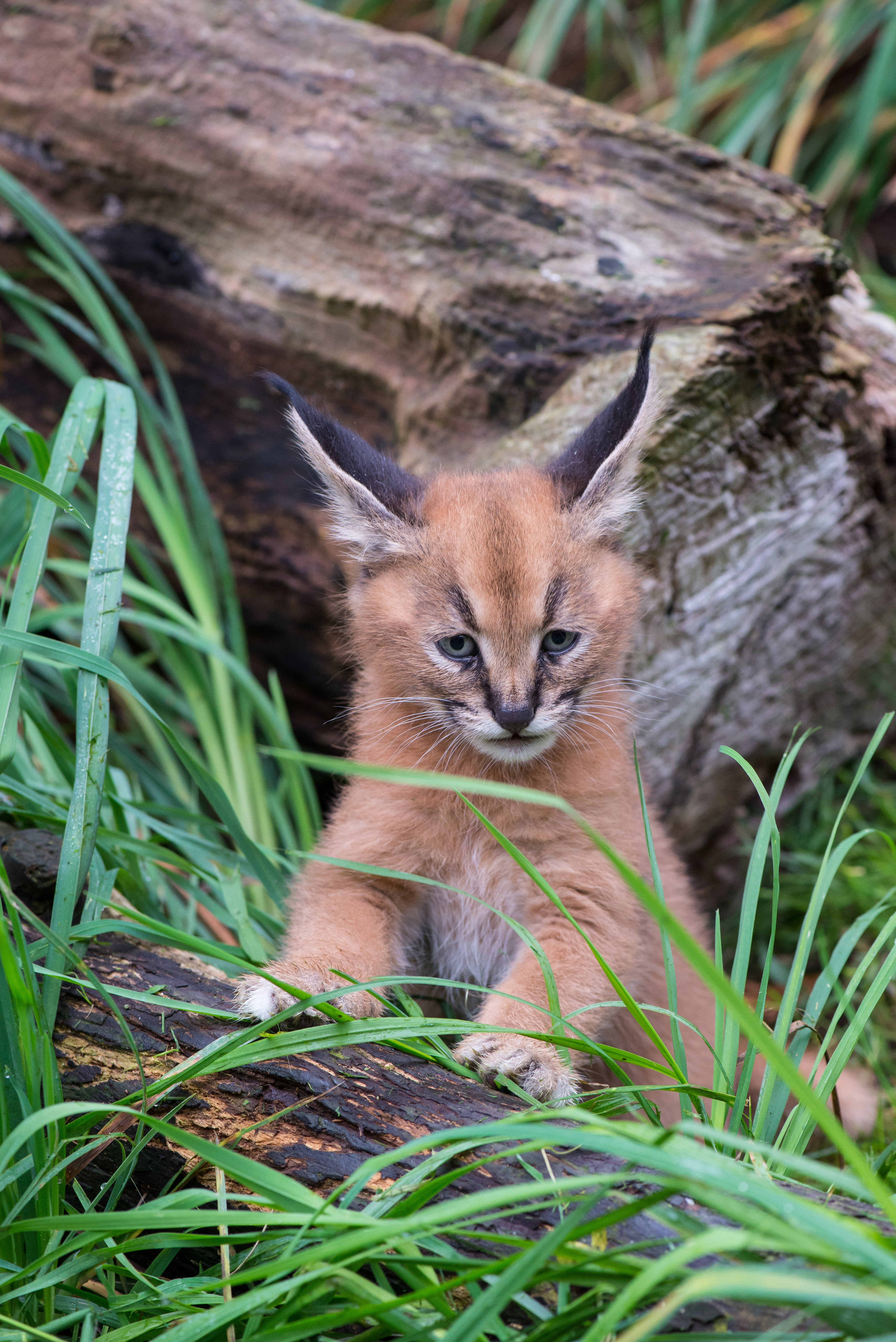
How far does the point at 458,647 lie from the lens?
2980 mm

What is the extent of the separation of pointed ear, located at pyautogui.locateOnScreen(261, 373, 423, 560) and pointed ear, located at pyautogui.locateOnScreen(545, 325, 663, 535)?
48 centimetres

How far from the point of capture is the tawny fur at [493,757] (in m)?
2.88

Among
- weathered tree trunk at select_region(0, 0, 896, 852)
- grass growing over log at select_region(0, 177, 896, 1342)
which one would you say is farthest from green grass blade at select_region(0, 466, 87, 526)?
weathered tree trunk at select_region(0, 0, 896, 852)

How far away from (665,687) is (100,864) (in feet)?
7.23

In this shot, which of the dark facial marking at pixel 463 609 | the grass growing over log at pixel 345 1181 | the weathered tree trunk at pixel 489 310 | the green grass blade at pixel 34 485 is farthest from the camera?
the weathered tree trunk at pixel 489 310

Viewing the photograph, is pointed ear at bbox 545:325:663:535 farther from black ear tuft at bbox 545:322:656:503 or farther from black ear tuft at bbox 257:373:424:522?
black ear tuft at bbox 257:373:424:522

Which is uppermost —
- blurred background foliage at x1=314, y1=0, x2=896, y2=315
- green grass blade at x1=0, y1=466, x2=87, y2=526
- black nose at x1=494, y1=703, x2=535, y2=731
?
blurred background foliage at x1=314, y1=0, x2=896, y2=315

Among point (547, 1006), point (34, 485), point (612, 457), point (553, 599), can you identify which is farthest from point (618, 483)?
point (34, 485)

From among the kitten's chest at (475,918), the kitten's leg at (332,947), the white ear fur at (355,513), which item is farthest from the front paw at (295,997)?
the white ear fur at (355,513)

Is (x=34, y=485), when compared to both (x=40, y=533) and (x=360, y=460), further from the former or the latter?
(x=360, y=460)

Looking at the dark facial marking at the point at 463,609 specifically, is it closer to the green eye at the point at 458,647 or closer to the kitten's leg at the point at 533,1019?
the green eye at the point at 458,647

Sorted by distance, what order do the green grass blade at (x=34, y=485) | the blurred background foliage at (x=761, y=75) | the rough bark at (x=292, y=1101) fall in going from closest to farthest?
the rough bark at (x=292, y=1101) → the green grass blade at (x=34, y=485) → the blurred background foliage at (x=761, y=75)

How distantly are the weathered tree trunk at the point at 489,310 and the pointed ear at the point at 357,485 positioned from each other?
3.11 ft

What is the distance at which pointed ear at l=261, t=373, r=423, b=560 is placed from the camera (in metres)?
2.97
